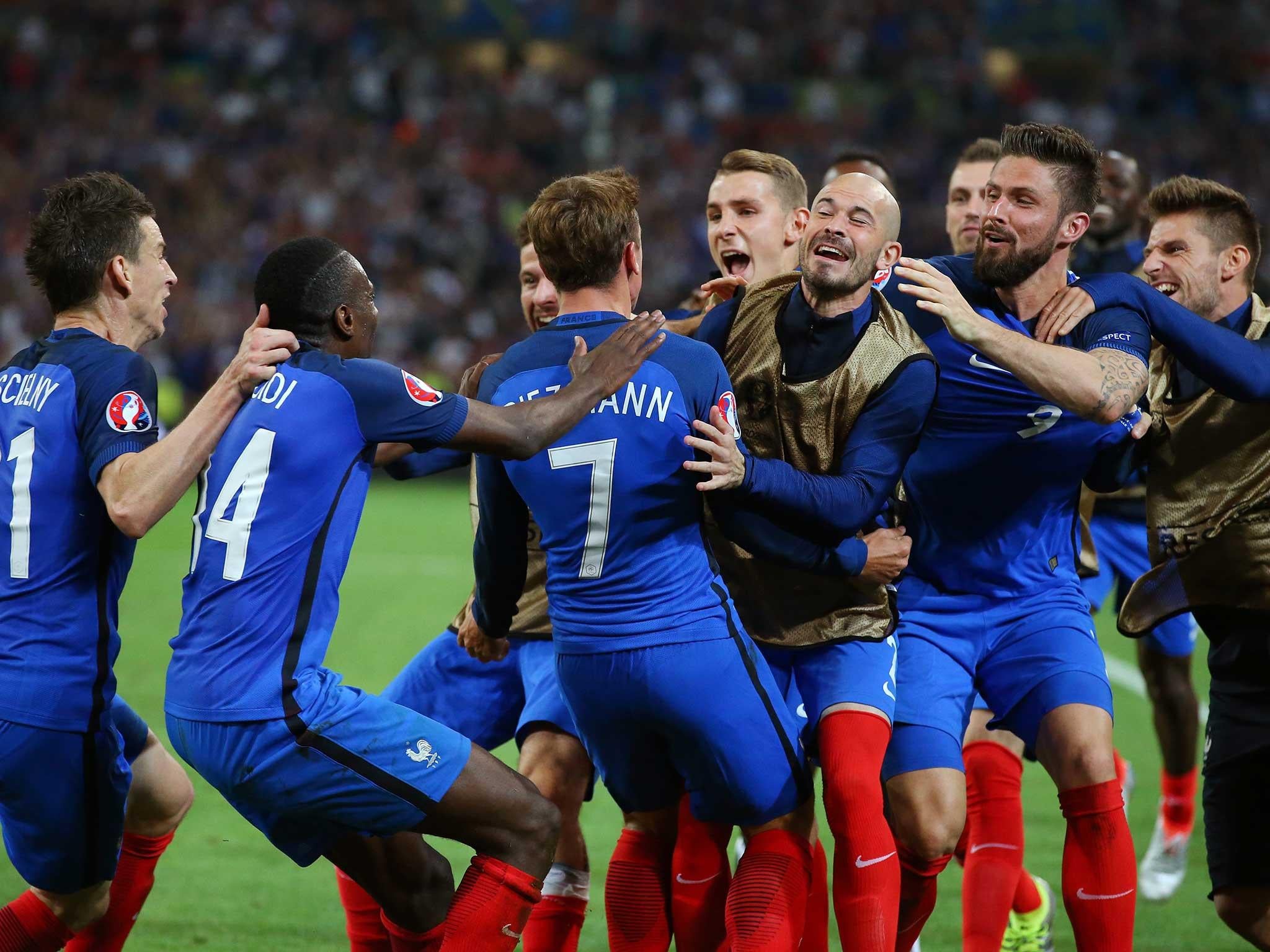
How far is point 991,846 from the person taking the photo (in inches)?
193

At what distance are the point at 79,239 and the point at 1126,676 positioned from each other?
27.1ft

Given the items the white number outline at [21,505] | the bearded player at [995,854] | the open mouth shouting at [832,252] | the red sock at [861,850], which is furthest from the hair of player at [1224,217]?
the white number outline at [21,505]

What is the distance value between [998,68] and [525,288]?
2344 cm

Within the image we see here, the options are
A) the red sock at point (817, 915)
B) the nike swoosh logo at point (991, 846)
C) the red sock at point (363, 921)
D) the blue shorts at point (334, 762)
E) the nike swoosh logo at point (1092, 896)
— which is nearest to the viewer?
the blue shorts at point (334, 762)

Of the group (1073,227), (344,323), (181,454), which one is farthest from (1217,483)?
(181,454)

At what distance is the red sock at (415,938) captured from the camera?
4.00 m

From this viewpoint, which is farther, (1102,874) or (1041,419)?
(1041,419)

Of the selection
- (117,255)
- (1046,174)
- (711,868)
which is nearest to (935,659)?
(711,868)

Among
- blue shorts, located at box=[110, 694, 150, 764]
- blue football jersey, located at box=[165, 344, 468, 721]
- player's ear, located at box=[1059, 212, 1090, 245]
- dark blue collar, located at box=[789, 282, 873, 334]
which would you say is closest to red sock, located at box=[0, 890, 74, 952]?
blue shorts, located at box=[110, 694, 150, 764]

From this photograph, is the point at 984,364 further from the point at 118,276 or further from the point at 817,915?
the point at 118,276

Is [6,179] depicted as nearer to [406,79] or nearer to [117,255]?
[406,79]

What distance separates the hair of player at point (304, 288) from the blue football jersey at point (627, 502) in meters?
0.54

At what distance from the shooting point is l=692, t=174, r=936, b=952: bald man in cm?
402

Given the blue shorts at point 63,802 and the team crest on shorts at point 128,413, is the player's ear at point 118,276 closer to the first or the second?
the team crest on shorts at point 128,413
